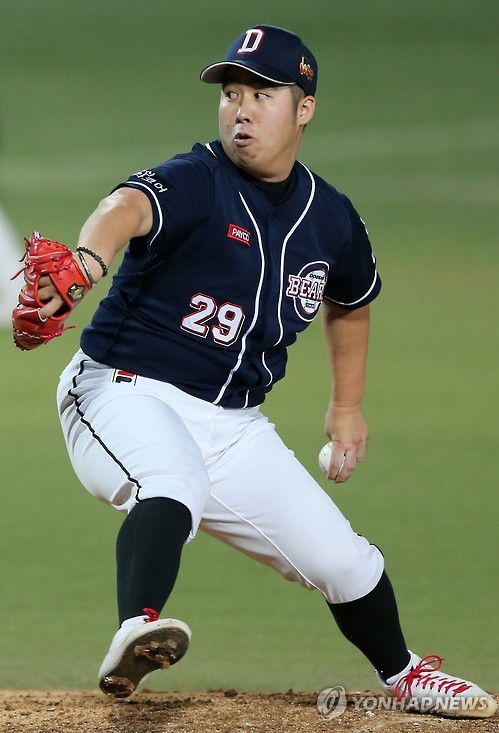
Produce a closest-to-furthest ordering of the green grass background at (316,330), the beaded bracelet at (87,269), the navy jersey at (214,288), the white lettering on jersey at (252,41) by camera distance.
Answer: the beaded bracelet at (87,269) → the navy jersey at (214,288) → the white lettering on jersey at (252,41) → the green grass background at (316,330)

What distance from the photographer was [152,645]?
230cm

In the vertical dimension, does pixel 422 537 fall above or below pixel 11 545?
above

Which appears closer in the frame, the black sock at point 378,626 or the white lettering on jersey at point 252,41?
the white lettering on jersey at point 252,41

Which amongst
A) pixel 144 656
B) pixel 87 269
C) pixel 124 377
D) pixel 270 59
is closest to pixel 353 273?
pixel 270 59

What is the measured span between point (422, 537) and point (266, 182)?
2339 millimetres

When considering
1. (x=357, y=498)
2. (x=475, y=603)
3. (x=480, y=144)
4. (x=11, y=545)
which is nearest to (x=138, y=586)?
(x=475, y=603)

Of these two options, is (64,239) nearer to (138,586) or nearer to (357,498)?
(357,498)

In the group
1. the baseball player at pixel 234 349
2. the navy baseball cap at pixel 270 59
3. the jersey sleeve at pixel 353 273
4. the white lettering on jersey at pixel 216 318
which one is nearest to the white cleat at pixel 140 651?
the baseball player at pixel 234 349

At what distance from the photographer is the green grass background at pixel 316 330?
13.8 feet

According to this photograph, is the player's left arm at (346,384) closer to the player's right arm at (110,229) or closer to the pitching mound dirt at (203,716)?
the pitching mound dirt at (203,716)

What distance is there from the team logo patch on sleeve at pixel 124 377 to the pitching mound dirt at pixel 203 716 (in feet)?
2.85

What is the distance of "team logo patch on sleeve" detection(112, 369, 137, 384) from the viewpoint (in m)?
2.91

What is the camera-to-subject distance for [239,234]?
296 centimetres

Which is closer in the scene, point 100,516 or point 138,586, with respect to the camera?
point 138,586
